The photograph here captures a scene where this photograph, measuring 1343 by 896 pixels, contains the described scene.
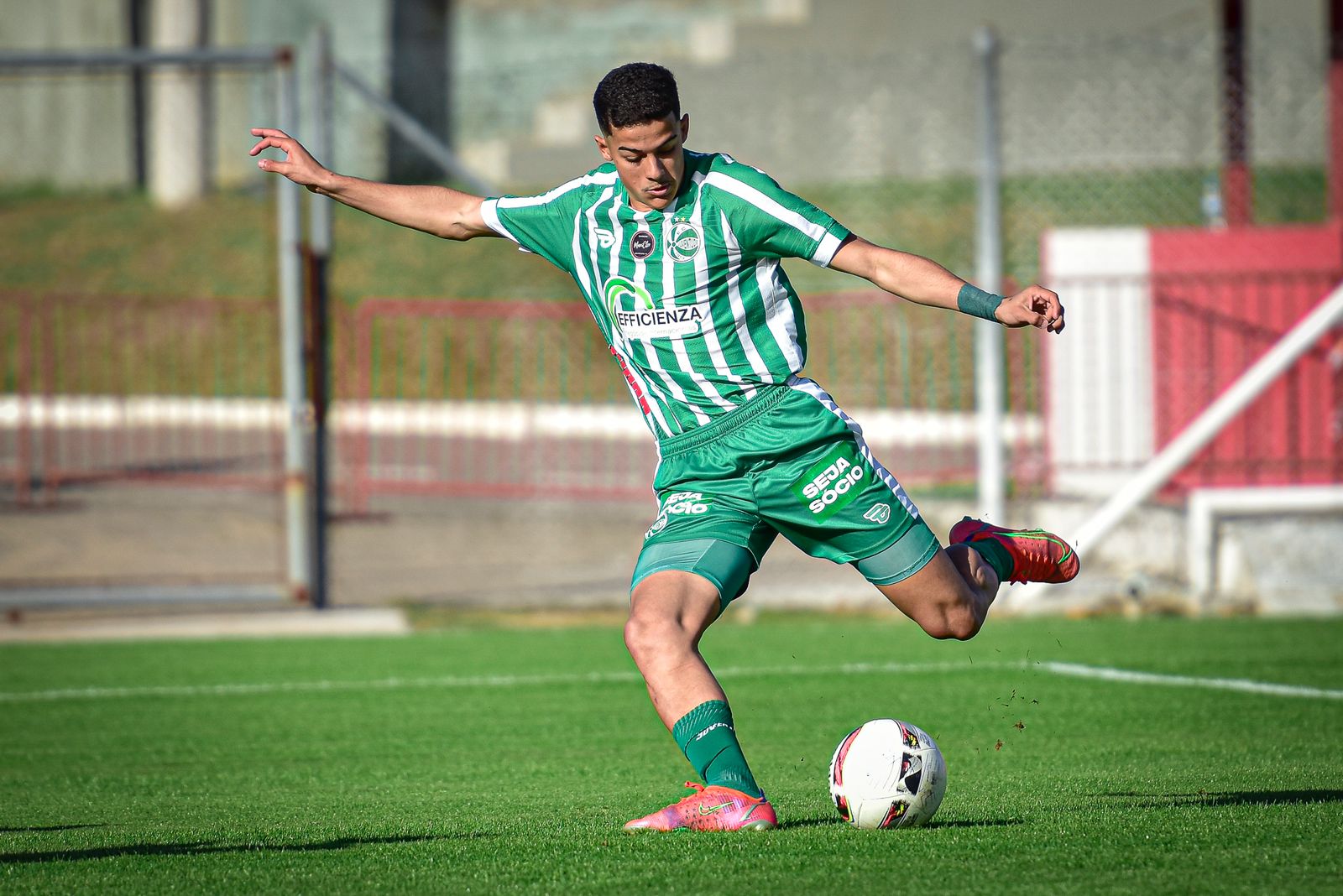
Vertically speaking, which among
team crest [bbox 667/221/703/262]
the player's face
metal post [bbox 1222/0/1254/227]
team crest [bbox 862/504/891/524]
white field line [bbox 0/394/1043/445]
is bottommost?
team crest [bbox 862/504/891/524]

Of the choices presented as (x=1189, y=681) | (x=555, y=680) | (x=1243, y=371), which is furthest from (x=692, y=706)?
(x=1243, y=371)

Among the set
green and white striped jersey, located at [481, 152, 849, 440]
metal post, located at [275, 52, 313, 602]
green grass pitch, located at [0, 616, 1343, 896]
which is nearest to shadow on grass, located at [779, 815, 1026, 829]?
green grass pitch, located at [0, 616, 1343, 896]

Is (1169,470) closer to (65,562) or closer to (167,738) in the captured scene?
(167,738)

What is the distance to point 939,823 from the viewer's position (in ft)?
15.6

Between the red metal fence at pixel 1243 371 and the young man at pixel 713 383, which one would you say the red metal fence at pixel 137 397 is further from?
the young man at pixel 713 383

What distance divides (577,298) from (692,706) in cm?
1814

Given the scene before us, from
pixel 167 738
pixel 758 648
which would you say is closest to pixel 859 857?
pixel 167 738

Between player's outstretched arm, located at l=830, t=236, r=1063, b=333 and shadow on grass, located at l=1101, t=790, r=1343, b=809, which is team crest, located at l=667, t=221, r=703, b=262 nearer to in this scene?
player's outstretched arm, located at l=830, t=236, r=1063, b=333

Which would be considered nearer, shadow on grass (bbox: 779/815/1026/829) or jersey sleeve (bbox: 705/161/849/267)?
shadow on grass (bbox: 779/815/1026/829)

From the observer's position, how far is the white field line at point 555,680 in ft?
26.2

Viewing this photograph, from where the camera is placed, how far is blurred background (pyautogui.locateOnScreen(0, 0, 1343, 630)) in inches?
432

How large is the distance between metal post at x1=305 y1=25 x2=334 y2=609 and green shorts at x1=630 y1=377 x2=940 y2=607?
6333mm

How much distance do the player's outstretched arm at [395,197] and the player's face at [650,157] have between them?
619 millimetres

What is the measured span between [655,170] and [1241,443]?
8.81m
